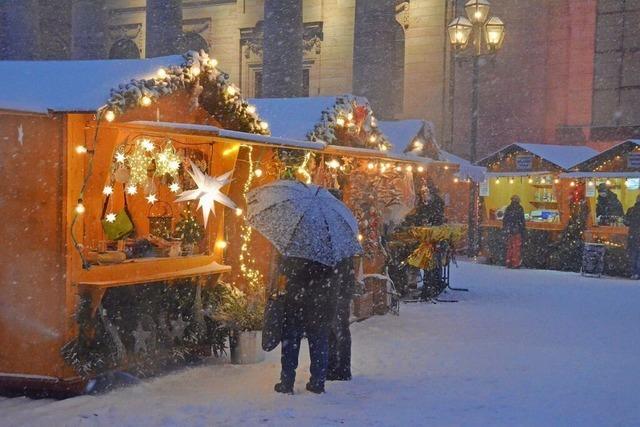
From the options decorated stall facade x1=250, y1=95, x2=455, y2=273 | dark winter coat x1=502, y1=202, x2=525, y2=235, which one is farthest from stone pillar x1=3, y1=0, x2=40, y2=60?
decorated stall facade x1=250, y1=95, x2=455, y2=273

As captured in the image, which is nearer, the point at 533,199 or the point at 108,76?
the point at 108,76

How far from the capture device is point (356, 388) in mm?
8109

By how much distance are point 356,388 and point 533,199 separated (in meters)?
14.9

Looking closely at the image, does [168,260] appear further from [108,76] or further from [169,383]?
[108,76]

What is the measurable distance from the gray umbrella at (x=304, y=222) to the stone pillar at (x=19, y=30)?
20.5 metres

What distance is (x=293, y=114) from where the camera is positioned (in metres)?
12.0

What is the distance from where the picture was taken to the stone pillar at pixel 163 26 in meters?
24.4

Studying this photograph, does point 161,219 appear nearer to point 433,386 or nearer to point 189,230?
point 189,230

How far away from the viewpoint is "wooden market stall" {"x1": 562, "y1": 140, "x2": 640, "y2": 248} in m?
19.1

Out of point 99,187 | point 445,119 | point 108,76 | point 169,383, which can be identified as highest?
point 445,119

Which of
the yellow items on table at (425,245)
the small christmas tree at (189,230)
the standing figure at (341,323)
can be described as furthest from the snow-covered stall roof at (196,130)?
the yellow items on table at (425,245)

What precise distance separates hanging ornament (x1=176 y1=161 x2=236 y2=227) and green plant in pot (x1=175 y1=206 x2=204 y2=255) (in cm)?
13

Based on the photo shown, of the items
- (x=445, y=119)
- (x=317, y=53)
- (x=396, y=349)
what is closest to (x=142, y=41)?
(x=317, y=53)

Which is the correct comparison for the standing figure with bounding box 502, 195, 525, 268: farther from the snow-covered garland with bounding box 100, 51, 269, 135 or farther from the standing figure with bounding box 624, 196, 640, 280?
the snow-covered garland with bounding box 100, 51, 269, 135
